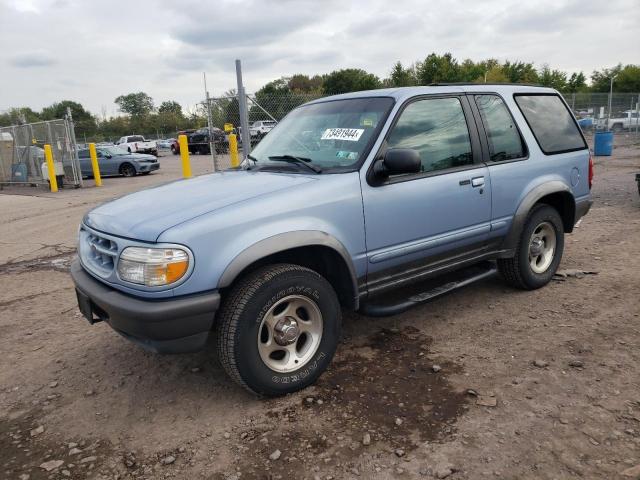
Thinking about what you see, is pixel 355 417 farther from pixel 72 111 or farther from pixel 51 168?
pixel 72 111

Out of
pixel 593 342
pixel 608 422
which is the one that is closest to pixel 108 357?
pixel 608 422

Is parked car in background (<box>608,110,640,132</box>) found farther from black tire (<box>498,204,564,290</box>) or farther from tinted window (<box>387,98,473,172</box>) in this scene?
tinted window (<box>387,98,473,172</box>)

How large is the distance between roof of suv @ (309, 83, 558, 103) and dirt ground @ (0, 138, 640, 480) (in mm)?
1835

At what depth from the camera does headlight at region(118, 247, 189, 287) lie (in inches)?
102

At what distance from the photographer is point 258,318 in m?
2.81

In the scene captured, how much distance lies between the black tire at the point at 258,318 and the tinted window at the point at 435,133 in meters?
1.19

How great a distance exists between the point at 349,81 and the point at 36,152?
138 feet

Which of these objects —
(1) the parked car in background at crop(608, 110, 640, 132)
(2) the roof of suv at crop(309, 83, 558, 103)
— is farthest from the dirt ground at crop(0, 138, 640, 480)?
(1) the parked car in background at crop(608, 110, 640, 132)

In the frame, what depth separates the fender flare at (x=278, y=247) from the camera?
2697 mm

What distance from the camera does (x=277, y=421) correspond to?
282cm

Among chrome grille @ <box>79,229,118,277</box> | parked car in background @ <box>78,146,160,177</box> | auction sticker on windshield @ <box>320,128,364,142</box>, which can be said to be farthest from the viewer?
parked car in background @ <box>78,146,160,177</box>

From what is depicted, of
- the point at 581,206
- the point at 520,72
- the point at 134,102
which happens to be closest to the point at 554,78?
the point at 520,72

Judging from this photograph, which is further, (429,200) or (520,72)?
(520,72)

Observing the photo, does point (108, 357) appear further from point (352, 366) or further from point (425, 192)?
point (425, 192)
